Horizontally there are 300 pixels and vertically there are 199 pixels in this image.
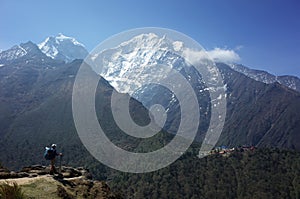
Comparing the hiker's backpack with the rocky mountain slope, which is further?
the hiker's backpack

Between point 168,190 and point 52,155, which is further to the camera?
point 168,190

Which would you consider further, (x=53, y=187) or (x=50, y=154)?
(x=50, y=154)

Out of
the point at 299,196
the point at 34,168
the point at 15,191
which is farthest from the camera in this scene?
the point at 299,196

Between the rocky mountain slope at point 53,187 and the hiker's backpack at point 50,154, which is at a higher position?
the hiker's backpack at point 50,154

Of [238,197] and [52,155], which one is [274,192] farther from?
[52,155]

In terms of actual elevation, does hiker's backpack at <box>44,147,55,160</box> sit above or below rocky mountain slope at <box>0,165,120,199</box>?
above

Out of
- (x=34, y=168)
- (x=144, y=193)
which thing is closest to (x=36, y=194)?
(x=34, y=168)

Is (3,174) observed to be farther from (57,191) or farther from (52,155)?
(57,191)

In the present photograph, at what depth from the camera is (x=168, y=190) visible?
7687 inches

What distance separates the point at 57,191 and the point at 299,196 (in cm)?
19577

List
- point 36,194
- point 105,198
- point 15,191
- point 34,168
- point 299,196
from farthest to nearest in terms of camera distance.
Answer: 1. point 299,196
2. point 34,168
3. point 105,198
4. point 36,194
5. point 15,191

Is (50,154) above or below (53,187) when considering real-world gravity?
above

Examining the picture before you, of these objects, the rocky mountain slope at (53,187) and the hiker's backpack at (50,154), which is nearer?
the rocky mountain slope at (53,187)

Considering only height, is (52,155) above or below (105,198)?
above
